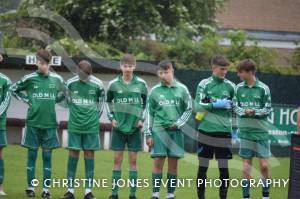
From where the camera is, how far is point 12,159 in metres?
15.5

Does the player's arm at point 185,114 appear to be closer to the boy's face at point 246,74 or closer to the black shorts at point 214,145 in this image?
the black shorts at point 214,145

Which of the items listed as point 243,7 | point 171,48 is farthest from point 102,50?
point 243,7

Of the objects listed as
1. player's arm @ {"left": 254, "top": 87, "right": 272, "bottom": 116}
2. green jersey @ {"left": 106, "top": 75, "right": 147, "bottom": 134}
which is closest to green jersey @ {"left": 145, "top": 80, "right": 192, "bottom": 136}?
green jersey @ {"left": 106, "top": 75, "right": 147, "bottom": 134}

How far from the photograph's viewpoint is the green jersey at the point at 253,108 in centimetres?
1129

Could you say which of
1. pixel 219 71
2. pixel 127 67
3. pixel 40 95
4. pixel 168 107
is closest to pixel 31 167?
pixel 40 95

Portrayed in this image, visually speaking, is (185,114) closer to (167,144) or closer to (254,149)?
(167,144)

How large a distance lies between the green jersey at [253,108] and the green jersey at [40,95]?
2677 millimetres

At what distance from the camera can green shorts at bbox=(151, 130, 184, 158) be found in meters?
10.8

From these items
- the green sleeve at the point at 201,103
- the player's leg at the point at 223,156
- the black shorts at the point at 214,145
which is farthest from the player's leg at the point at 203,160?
the green sleeve at the point at 201,103

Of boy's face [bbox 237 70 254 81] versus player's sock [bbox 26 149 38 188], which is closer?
player's sock [bbox 26 149 38 188]

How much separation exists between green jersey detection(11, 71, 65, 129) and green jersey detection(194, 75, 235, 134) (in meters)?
2.13

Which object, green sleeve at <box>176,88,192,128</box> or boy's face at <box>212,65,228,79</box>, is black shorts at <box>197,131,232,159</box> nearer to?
green sleeve at <box>176,88,192,128</box>

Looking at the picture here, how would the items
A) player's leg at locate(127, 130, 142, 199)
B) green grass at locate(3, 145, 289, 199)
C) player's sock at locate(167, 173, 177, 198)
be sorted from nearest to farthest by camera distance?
player's sock at locate(167, 173, 177, 198), player's leg at locate(127, 130, 142, 199), green grass at locate(3, 145, 289, 199)

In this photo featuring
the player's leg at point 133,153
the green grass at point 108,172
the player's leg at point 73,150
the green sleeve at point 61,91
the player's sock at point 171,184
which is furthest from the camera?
the green grass at point 108,172
